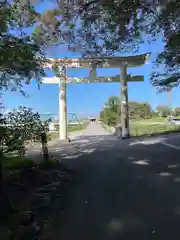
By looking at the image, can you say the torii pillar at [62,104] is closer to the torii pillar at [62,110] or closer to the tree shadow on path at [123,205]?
the torii pillar at [62,110]

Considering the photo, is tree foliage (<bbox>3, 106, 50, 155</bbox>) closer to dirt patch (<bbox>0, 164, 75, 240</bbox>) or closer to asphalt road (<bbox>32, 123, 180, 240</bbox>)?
dirt patch (<bbox>0, 164, 75, 240</bbox>)

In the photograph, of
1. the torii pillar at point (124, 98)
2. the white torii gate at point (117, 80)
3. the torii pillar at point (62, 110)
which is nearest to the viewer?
the white torii gate at point (117, 80)

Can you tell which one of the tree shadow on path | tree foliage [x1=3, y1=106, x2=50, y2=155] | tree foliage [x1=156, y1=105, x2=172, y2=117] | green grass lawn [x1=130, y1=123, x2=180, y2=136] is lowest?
the tree shadow on path

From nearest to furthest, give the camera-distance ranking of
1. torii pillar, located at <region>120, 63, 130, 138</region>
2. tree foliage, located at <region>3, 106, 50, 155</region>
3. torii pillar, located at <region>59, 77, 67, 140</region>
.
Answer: tree foliage, located at <region>3, 106, 50, 155</region> → torii pillar, located at <region>120, 63, 130, 138</region> → torii pillar, located at <region>59, 77, 67, 140</region>

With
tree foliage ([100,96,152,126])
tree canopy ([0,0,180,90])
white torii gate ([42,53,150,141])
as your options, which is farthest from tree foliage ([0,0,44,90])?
tree foliage ([100,96,152,126])

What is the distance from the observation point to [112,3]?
598 cm

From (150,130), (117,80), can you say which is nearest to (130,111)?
(150,130)

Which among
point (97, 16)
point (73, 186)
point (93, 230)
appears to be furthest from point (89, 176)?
point (97, 16)

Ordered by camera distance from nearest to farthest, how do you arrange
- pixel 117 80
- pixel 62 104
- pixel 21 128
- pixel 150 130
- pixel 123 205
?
pixel 123 205
pixel 21 128
pixel 117 80
pixel 62 104
pixel 150 130

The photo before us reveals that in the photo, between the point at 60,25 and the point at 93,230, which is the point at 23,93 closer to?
the point at 60,25

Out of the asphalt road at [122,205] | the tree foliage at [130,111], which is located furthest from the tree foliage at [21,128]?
the tree foliage at [130,111]

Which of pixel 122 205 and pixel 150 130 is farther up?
pixel 150 130

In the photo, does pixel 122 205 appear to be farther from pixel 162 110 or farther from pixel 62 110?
pixel 162 110

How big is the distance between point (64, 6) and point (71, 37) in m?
1.09
